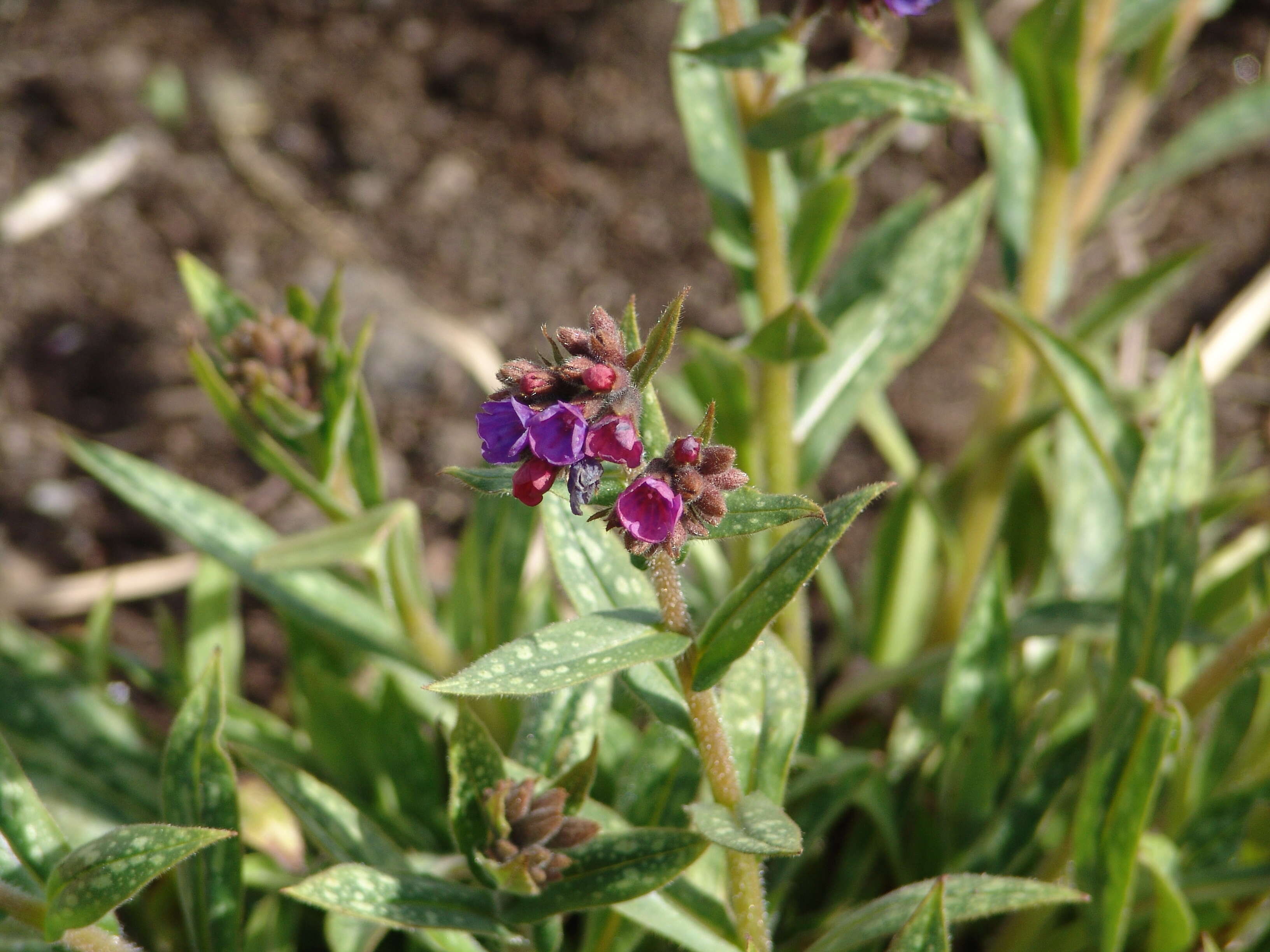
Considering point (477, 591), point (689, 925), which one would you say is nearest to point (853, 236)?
point (477, 591)

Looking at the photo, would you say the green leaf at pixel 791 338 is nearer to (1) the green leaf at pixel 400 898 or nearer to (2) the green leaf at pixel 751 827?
(2) the green leaf at pixel 751 827

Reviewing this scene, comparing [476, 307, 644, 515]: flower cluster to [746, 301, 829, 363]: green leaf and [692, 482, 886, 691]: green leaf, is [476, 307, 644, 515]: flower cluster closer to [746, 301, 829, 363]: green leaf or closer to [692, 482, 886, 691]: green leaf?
[692, 482, 886, 691]: green leaf

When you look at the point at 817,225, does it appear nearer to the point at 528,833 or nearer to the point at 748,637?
the point at 748,637

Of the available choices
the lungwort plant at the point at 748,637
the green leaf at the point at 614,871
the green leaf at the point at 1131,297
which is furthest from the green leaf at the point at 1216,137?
the green leaf at the point at 614,871

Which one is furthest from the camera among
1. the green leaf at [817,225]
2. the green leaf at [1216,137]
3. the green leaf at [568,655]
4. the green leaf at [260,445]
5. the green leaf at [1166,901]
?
the green leaf at [1216,137]

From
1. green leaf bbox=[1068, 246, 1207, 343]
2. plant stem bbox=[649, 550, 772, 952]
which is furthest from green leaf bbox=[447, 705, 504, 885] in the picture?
green leaf bbox=[1068, 246, 1207, 343]

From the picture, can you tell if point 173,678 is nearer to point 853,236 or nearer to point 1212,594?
point 1212,594
